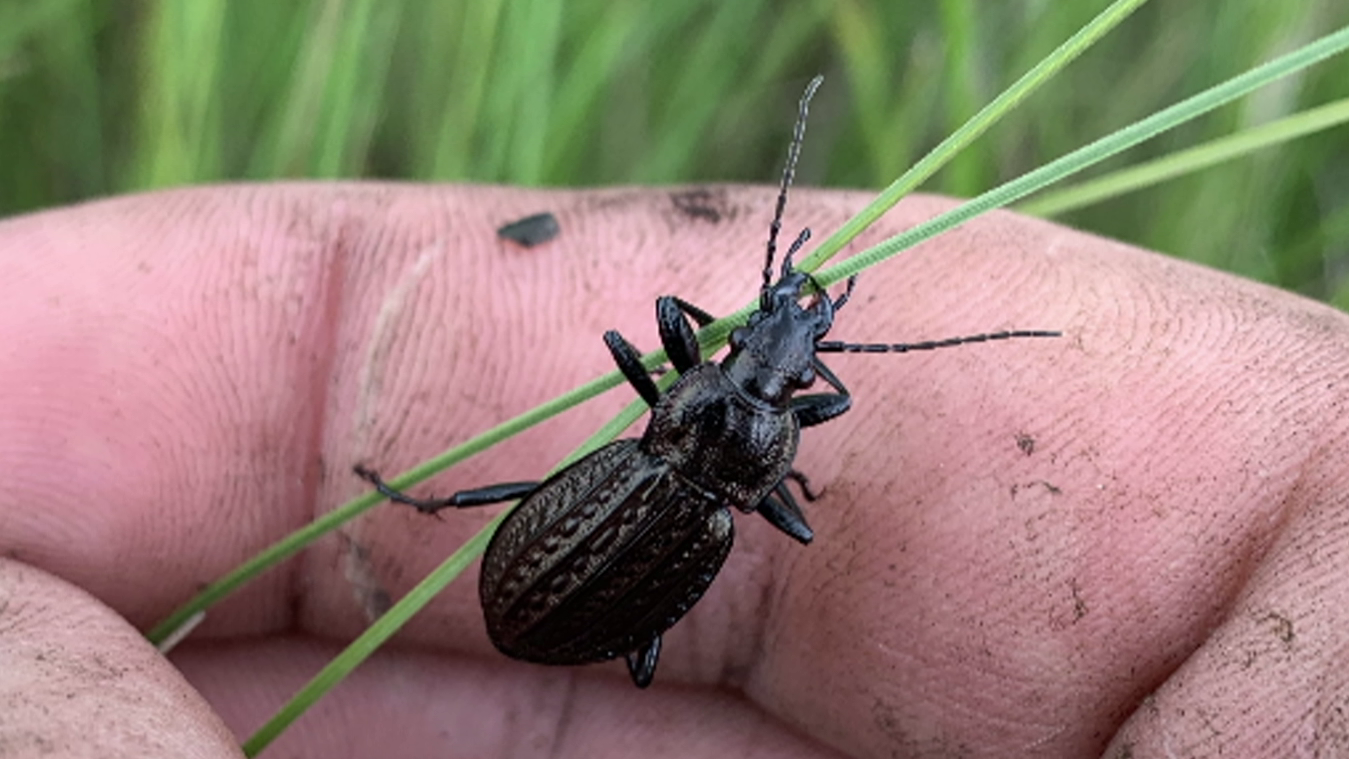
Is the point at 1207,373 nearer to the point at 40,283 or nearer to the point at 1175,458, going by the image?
the point at 1175,458

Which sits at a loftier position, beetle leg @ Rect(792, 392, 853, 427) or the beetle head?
the beetle head

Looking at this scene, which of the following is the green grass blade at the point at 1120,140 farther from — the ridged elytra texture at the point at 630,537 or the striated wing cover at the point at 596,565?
the striated wing cover at the point at 596,565

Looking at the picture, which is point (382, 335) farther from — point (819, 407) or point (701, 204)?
point (819, 407)

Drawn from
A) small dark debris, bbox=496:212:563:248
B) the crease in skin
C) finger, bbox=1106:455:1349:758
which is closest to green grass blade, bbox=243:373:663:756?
the crease in skin

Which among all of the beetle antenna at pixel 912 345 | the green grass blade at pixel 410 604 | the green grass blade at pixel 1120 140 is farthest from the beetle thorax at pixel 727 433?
the green grass blade at pixel 1120 140

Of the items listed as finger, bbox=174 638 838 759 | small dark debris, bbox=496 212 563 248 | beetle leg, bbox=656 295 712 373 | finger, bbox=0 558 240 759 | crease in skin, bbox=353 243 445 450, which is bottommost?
finger, bbox=174 638 838 759

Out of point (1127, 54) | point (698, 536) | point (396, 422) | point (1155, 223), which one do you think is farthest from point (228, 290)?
point (1127, 54)

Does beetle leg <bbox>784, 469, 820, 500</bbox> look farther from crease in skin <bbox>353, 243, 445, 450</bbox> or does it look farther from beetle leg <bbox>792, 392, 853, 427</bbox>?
crease in skin <bbox>353, 243, 445, 450</bbox>
